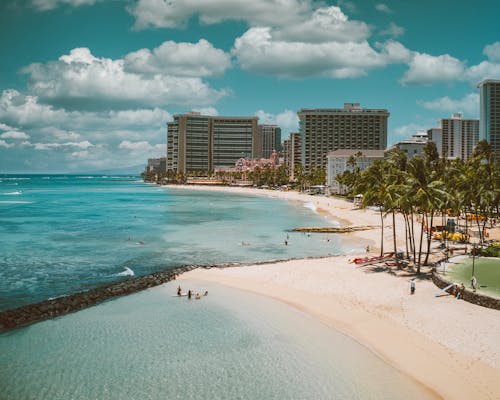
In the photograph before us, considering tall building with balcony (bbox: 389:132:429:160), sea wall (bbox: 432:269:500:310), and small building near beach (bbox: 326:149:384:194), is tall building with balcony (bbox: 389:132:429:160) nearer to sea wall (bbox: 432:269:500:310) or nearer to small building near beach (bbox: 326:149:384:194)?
small building near beach (bbox: 326:149:384:194)

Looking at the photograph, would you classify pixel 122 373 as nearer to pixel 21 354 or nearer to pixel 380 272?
pixel 21 354

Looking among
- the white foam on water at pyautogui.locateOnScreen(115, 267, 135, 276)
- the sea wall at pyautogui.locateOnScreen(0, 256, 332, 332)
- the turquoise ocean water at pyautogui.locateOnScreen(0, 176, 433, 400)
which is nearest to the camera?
the turquoise ocean water at pyautogui.locateOnScreen(0, 176, 433, 400)

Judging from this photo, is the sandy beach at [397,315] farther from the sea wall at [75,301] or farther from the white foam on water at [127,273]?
the white foam on water at [127,273]

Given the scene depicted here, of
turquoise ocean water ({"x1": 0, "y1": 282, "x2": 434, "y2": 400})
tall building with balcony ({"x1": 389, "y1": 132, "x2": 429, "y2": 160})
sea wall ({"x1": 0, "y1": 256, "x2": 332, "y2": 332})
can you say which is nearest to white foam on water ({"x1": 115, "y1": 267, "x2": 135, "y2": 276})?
sea wall ({"x1": 0, "y1": 256, "x2": 332, "y2": 332})

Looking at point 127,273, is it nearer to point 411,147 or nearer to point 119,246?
point 119,246

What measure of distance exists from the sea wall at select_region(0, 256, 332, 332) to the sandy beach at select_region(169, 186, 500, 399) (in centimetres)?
270

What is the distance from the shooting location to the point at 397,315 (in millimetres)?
25703

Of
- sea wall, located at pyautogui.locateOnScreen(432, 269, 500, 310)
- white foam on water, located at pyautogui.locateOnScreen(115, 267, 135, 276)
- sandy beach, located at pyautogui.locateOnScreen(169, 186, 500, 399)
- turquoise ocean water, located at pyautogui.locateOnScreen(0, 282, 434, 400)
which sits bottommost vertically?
turquoise ocean water, located at pyautogui.locateOnScreen(0, 282, 434, 400)

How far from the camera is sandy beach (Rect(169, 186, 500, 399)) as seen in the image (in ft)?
61.2

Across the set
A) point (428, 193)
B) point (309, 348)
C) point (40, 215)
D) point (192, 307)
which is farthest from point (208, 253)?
point (40, 215)

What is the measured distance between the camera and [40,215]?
9606 centimetres

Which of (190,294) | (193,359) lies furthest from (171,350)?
(190,294)

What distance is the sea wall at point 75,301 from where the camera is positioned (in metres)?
26.8

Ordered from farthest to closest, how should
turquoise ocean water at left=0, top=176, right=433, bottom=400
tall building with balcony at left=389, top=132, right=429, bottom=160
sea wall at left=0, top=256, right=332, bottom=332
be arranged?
1. tall building with balcony at left=389, top=132, right=429, bottom=160
2. sea wall at left=0, top=256, right=332, bottom=332
3. turquoise ocean water at left=0, top=176, right=433, bottom=400
